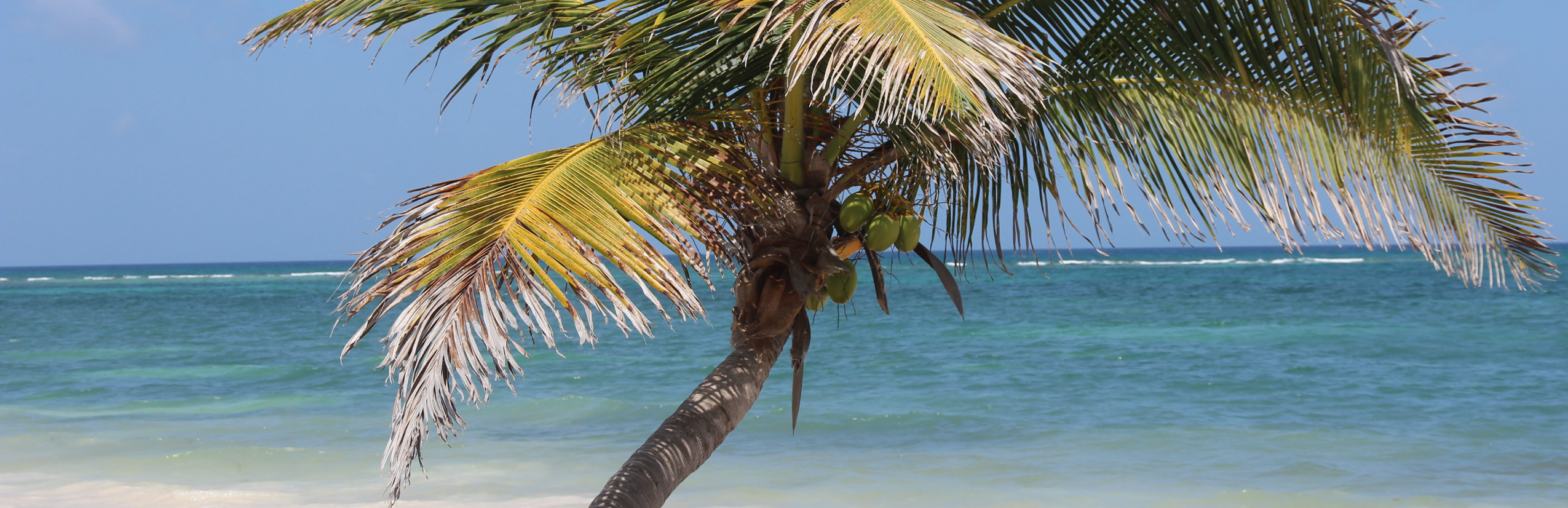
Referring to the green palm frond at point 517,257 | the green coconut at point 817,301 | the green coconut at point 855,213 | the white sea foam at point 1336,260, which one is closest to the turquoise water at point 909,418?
the green coconut at point 817,301

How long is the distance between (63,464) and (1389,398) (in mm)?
9817

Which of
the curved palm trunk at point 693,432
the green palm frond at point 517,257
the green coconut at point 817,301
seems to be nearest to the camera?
the green palm frond at point 517,257

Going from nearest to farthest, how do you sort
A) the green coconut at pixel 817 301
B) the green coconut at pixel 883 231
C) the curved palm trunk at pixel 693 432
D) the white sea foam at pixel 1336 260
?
the curved palm trunk at pixel 693 432, the green coconut at pixel 883 231, the green coconut at pixel 817 301, the white sea foam at pixel 1336 260

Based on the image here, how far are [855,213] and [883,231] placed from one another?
0.07m

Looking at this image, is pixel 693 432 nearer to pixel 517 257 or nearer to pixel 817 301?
pixel 817 301

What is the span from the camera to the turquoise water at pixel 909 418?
19.0 feet

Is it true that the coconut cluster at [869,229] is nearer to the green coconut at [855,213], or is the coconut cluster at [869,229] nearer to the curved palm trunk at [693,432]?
the green coconut at [855,213]

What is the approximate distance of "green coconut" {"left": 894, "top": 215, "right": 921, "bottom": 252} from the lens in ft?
7.58

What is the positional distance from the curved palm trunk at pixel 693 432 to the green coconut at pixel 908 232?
17.3 inches

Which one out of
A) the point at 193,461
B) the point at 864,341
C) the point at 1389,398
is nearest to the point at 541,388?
the point at 193,461

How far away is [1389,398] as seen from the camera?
876 cm

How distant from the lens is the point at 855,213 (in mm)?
2271

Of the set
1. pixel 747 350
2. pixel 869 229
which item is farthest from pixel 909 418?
pixel 869 229

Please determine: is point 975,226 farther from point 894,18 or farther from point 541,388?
point 541,388
